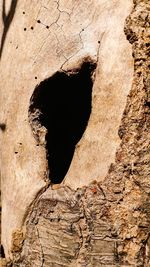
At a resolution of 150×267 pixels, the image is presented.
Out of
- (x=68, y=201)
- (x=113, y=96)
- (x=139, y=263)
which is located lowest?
(x=139, y=263)

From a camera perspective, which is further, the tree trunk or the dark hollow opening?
the dark hollow opening

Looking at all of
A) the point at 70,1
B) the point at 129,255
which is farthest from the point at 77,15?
the point at 129,255

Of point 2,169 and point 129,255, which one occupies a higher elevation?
point 2,169

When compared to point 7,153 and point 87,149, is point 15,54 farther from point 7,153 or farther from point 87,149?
point 87,149

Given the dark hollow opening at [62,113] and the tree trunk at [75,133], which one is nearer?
the tree trunk at [75,133]
